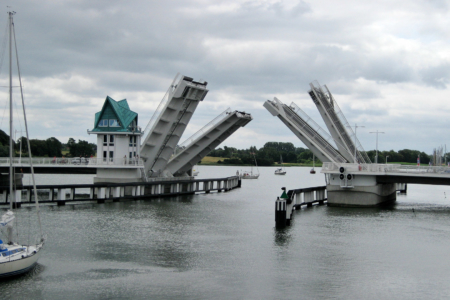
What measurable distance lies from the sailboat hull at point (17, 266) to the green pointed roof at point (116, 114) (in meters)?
23.3

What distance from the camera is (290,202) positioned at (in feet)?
94.8

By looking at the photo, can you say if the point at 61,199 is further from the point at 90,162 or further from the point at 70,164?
the point at 70,164

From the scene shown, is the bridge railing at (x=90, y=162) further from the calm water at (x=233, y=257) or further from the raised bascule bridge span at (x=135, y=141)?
the calm water at (x=233, y=257)

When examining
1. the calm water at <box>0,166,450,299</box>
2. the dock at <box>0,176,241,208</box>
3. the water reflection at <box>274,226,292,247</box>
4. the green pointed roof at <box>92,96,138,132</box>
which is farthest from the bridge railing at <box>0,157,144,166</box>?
the water reflection at <box>274,226,292,247</box>

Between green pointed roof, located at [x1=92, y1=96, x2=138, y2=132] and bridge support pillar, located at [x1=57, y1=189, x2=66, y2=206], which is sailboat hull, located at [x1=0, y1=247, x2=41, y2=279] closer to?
bridge support pillar, located at [x1=57, y1=189, x2=66, y2=206]

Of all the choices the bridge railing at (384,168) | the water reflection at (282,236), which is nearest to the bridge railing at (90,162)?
the bridge railing at (384,168)

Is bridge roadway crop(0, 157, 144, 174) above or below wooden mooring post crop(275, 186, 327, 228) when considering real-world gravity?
above

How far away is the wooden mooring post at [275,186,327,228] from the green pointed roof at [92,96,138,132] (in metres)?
13.9

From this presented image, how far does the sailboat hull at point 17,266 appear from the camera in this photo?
48.1 ft

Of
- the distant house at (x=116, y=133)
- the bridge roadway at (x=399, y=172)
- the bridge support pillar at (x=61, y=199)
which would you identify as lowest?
the bridge support pillar at (x=61, y=199)

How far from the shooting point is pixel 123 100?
134 feet

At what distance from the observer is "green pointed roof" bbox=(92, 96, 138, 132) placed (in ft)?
127

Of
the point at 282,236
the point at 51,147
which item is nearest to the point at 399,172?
the point at 282,236

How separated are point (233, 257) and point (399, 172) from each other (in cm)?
1926
